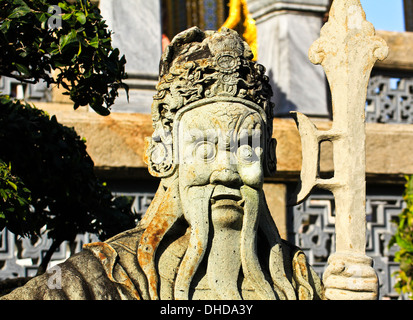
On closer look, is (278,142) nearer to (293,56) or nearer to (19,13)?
(293,56)

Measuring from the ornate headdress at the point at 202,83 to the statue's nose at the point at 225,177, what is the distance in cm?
29

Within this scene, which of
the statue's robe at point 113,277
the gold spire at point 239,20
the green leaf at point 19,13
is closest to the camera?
the statue's robe at point 113,277

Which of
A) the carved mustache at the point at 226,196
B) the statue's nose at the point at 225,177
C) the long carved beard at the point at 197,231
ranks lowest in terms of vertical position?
the long carved beard at the point at 197,231

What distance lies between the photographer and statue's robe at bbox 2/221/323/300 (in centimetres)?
479

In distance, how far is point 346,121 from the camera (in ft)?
17.3

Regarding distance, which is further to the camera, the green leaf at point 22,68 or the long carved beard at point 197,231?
the green leaf at point 22,68

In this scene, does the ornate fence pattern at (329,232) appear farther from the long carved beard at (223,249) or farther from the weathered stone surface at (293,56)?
the long carved beard at (223,249)

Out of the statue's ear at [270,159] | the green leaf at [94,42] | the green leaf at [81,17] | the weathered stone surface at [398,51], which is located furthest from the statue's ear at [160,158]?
the weathered stone surface at [398,51]

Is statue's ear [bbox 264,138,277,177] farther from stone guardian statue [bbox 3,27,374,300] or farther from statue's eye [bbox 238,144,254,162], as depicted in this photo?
statue's eye [bbox 238,144,254,162]

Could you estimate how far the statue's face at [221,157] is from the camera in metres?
4.97

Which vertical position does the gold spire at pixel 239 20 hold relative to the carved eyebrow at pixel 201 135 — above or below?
above

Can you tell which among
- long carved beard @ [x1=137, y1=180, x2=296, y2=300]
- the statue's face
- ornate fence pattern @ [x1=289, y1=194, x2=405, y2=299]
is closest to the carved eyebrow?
the statue's face

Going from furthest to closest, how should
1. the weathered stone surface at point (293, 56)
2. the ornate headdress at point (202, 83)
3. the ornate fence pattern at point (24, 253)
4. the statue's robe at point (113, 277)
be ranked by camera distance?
1. the weathered stone surface at point (293, 56)
2. the ornate fence pattern at point (24, 253)
3. the ornate headdress at point (202, 83)
4. the statue's robe at point (113, 277)

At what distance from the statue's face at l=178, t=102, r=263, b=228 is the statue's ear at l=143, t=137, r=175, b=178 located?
4.5 inches
